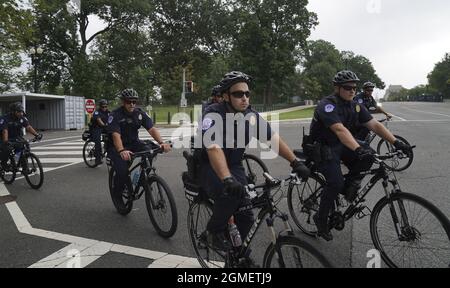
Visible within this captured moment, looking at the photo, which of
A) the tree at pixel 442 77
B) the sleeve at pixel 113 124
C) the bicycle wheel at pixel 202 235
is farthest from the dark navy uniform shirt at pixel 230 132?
the tree at pixel 442 77

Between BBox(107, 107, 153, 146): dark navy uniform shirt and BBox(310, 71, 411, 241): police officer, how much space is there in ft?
9.06

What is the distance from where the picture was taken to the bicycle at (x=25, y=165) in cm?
782

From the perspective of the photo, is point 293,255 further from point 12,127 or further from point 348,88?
point 12,127

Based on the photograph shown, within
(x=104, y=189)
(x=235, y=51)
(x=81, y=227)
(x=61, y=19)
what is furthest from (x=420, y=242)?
(x=235, y=51)

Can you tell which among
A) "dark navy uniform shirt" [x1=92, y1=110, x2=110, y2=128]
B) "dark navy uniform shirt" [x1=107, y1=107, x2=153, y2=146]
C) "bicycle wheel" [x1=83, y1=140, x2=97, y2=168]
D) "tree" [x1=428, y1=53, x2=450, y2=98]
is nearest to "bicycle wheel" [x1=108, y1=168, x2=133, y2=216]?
"dark navy uniform shirt" [x1=107, y1=107, x2=153, y2=146]

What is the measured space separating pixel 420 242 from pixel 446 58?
119 meters

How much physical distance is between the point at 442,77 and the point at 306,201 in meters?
111

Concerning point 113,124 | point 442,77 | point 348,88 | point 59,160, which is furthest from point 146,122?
point 442,77

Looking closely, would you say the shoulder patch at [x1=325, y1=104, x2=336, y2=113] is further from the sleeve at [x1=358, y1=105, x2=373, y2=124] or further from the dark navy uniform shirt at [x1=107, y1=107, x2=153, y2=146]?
the dark navy uniform shirt at [x1=107, y1=107, x2=153, y2=146]

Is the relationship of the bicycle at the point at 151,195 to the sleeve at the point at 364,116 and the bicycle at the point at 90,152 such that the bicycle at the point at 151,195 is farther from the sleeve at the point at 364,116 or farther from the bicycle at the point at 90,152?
the bicycle at the point at 90,152

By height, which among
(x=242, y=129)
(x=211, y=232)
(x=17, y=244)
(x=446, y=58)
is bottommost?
(x=17, y=244)

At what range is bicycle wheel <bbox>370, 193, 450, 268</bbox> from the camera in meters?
3.25
